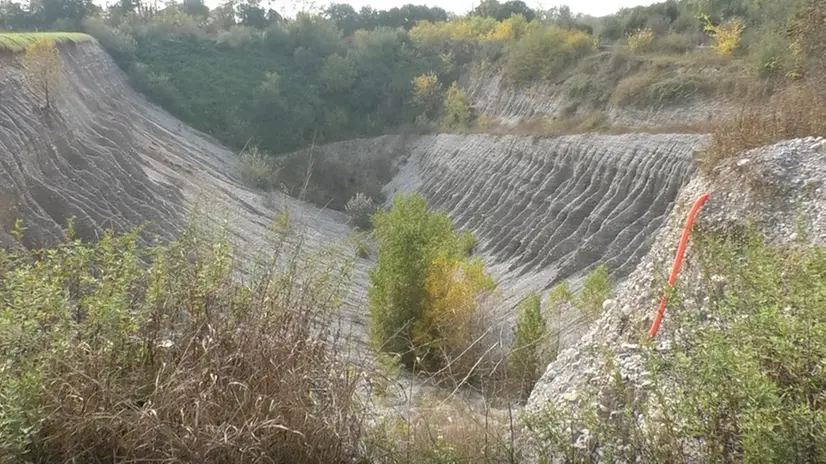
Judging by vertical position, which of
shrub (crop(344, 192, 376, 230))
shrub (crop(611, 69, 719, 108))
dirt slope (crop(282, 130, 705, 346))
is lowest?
shrub (crop(344, 192, 376, 230))

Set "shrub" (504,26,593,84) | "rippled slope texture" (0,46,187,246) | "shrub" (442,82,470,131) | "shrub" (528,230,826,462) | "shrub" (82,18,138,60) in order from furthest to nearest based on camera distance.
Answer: "shrub" (82,18,138,60)
"shrub" (442,82,470,131)
"shrub" (504,26,593,84)
"rippled slope texture" (0,46,187,246)
"shrub" (528,230,826,462)

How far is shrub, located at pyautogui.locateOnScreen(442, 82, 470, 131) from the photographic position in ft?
131

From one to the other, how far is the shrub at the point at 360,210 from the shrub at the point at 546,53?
1169 cm

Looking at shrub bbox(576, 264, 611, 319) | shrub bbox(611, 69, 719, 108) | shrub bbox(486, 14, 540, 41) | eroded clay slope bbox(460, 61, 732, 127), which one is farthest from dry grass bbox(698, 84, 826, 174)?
shrub bbox(486, 14, 540, 41)

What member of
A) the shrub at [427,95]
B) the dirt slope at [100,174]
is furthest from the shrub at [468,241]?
the shrub at [427,95]

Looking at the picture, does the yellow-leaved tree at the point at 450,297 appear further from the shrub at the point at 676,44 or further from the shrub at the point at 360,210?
the shrub at the point at 676,44

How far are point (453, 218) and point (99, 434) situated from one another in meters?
26.5

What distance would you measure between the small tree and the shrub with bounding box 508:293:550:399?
1761 cm

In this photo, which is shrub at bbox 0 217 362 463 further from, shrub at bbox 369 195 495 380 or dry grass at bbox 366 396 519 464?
shrub at bbox 369 195 495 380

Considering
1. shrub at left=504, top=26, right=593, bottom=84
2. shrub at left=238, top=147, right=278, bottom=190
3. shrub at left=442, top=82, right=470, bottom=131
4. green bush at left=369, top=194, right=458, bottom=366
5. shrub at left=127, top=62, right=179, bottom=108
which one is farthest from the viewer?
shrub at left=127, top=62, right=179, bottom=108

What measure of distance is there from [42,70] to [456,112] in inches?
944

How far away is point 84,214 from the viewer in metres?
17.8

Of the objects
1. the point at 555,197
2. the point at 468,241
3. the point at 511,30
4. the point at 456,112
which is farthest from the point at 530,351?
the point at 511,30

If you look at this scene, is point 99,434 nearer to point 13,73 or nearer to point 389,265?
point 389,265
